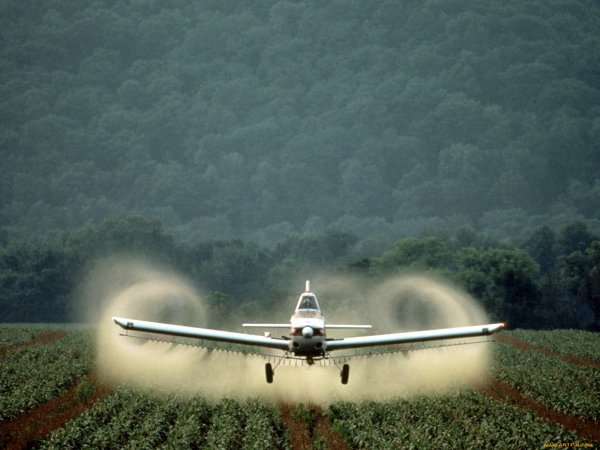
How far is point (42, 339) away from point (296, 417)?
46389 millimetres

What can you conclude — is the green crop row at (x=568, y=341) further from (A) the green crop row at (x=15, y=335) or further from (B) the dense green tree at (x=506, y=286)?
(A) the green crop row at (x=15, y=335)

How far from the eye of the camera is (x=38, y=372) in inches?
1791

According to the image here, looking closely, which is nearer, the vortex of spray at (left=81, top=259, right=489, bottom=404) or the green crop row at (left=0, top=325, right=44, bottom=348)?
the vortex of spray at (left=81, top=259, right=489, bottom=404)

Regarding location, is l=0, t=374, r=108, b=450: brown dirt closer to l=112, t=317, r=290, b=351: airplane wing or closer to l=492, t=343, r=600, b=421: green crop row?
l=112, t=317, r=290, b=351: airplane wing

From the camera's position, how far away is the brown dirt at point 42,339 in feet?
206

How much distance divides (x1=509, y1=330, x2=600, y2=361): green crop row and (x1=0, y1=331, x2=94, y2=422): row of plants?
39.5 meters

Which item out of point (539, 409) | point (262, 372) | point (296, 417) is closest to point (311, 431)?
point (296, 417)

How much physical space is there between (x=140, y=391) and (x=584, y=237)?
448 ft

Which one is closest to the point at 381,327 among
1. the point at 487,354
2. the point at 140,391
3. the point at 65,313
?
the point at 487,354

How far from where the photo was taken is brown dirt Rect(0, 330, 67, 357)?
6279cm

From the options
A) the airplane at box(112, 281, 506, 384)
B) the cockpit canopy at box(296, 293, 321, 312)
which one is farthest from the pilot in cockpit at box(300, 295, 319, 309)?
the airplane at box(112, 281, 506, 384)

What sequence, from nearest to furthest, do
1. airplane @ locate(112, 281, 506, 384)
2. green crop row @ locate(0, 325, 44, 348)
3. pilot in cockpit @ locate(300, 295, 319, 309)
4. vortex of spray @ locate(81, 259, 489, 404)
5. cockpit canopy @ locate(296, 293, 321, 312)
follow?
→ airplane @ locate(112, 281, 506, 384) → cockpit canopy @ locate(296, 293, 321, 312) → pilot in cockpit @ locate(300, 295, 319, 309) → vortex of spray @ locate(81, 259, 489, 404) → green crop row @ locate(0, 325, 44, 348)

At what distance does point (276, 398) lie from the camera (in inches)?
1462

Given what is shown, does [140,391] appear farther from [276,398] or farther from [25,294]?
[25,294]
